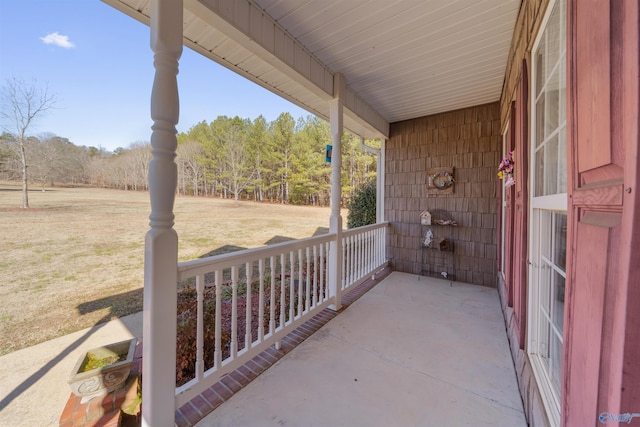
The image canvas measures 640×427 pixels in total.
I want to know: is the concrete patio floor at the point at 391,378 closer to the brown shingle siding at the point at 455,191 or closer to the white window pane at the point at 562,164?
the brown shingle siding at the point at 455,191

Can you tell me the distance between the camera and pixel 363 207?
6215 millimetres

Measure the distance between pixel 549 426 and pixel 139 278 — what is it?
5574 mm

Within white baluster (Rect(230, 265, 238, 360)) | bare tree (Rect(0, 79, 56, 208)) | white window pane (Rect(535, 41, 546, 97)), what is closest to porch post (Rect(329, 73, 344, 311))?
white baluster (Rect(230, 265, 238, 360))

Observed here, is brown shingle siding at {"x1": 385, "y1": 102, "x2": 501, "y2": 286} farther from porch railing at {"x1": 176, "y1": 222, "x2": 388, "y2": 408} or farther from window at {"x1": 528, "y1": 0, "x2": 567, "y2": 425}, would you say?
window at {"x1": 528, "y1": 0, "x2": 567, "y2": 425}

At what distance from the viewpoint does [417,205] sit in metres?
4.49

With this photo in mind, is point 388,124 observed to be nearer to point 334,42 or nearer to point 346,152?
point 334,42

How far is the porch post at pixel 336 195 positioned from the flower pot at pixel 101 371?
79.5 inches

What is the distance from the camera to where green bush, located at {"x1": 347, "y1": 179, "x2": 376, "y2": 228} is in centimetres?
613

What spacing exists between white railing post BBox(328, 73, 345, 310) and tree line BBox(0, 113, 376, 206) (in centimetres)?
225

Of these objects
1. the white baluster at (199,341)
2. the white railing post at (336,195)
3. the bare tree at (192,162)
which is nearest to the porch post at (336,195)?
the white railing post at (336,195)

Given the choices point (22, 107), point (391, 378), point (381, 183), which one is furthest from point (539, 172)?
point (22, 107)

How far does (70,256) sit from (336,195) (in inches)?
197

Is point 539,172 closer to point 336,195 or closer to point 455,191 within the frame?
point 336,195

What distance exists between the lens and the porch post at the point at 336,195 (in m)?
2.94
